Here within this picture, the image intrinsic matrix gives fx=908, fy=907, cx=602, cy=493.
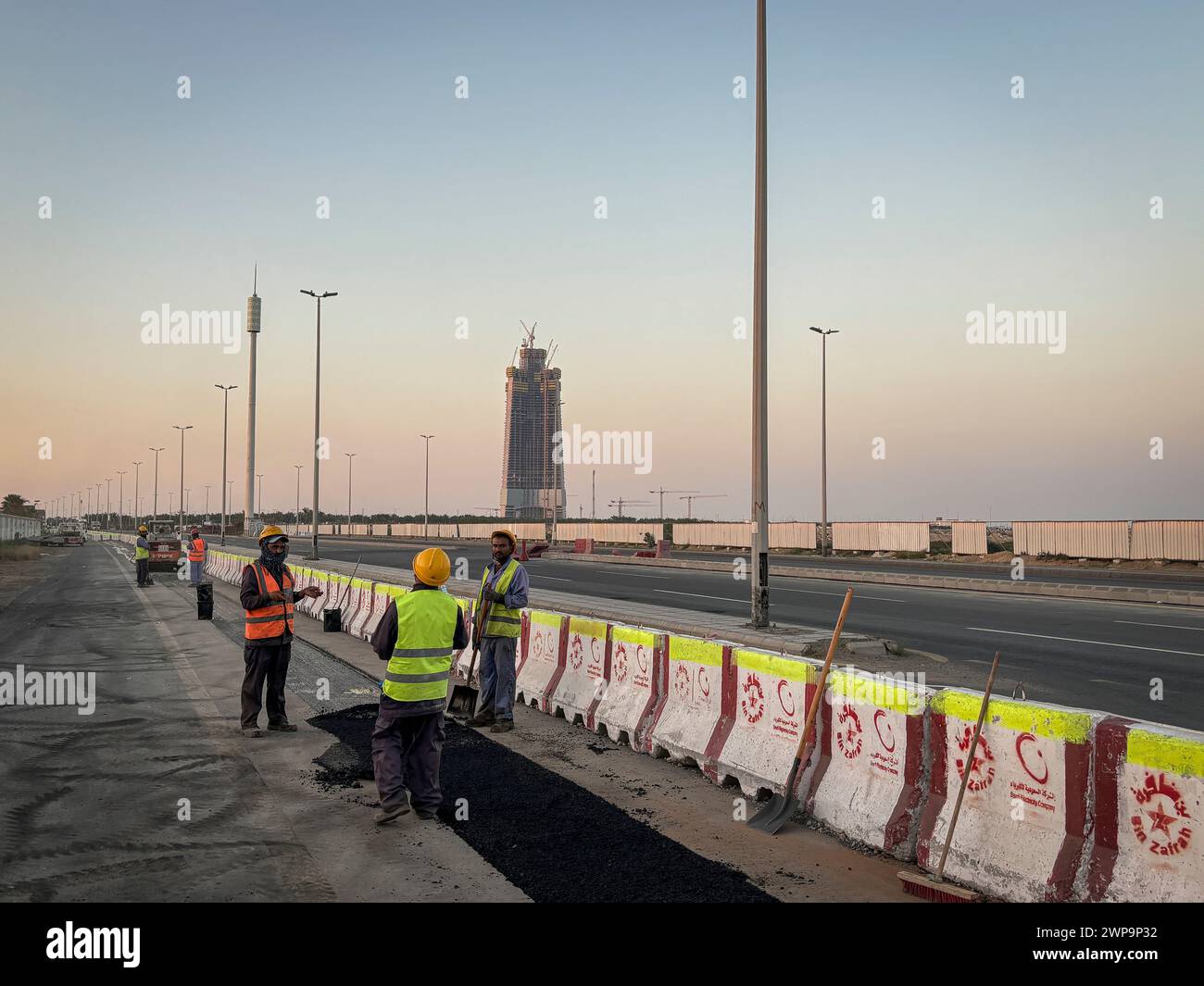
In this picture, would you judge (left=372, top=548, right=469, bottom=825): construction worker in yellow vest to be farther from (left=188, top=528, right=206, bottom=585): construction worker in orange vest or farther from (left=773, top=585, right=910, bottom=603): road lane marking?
(left=188, top=528, right=206, bottom=585): construction worker in orange vest

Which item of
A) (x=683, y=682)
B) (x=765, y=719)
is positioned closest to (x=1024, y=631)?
(x=683, y=682)

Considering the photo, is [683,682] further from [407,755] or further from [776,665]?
[407,755]

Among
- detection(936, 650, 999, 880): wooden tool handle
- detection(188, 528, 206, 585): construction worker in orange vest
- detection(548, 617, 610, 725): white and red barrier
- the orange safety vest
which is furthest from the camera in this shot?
detection(188, 528, 206, 585): construction worker in orange vest

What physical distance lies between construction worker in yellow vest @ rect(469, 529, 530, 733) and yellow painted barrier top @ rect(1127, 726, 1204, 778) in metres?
6.02

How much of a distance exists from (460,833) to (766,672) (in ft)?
8.86

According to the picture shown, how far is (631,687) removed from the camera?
9203 mm

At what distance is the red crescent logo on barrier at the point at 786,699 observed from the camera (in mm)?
7027

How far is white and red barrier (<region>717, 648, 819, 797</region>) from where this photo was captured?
694 cm

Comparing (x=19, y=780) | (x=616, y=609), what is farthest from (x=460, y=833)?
(x=616, y=609)

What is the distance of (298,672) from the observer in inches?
518

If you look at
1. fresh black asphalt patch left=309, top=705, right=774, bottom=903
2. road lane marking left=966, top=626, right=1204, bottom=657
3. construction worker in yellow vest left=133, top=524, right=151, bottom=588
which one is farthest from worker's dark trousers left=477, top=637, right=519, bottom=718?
construction worker in yellow vest left=133, top=524, right=151, bottom=588

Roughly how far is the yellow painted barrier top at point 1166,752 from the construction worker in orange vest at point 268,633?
7388mm
